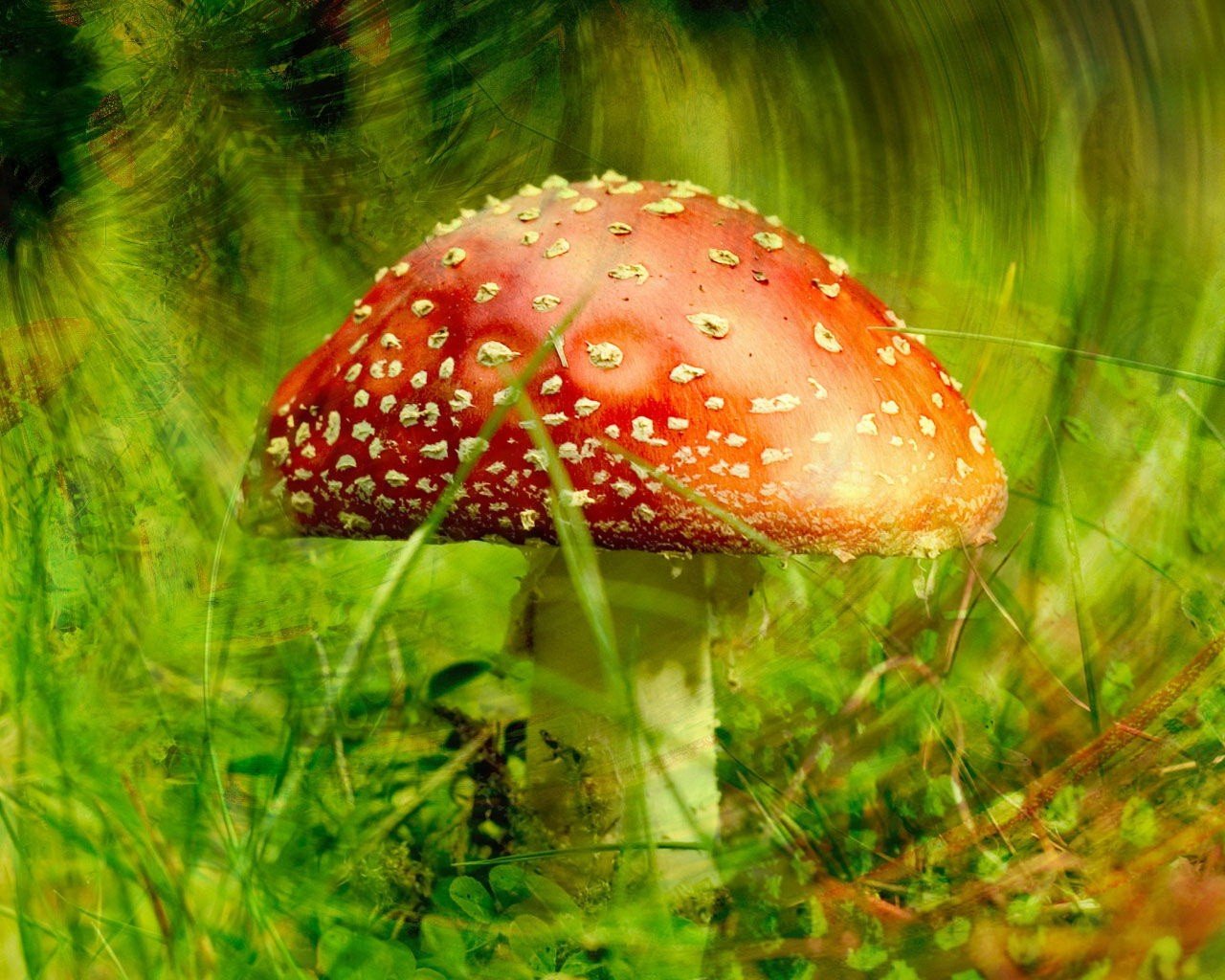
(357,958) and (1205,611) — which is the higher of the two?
(1205,611)

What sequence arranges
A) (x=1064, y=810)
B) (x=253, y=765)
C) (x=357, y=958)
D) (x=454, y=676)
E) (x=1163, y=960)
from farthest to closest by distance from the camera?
(x=454, y=676)
(x=253, y=765)
(x=1064, y=810)
(x=357, y=958)
(x=1163, y=960)

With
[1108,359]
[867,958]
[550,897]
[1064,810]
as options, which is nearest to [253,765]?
[550,897]

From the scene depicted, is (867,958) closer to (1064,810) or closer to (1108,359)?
(1064,810)

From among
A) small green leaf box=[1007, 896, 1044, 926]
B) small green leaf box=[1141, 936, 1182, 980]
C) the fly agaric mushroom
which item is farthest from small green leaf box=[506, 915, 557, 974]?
small green leaf box=[1141, 936, 1182, 980]

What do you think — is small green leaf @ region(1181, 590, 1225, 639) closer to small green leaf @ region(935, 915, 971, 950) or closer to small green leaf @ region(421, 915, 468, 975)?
small green leaf @ region(935, 915, 971, 950)

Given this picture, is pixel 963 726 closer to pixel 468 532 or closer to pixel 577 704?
pixel 577 704

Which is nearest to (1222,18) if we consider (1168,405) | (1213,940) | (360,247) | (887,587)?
(1168,405)
